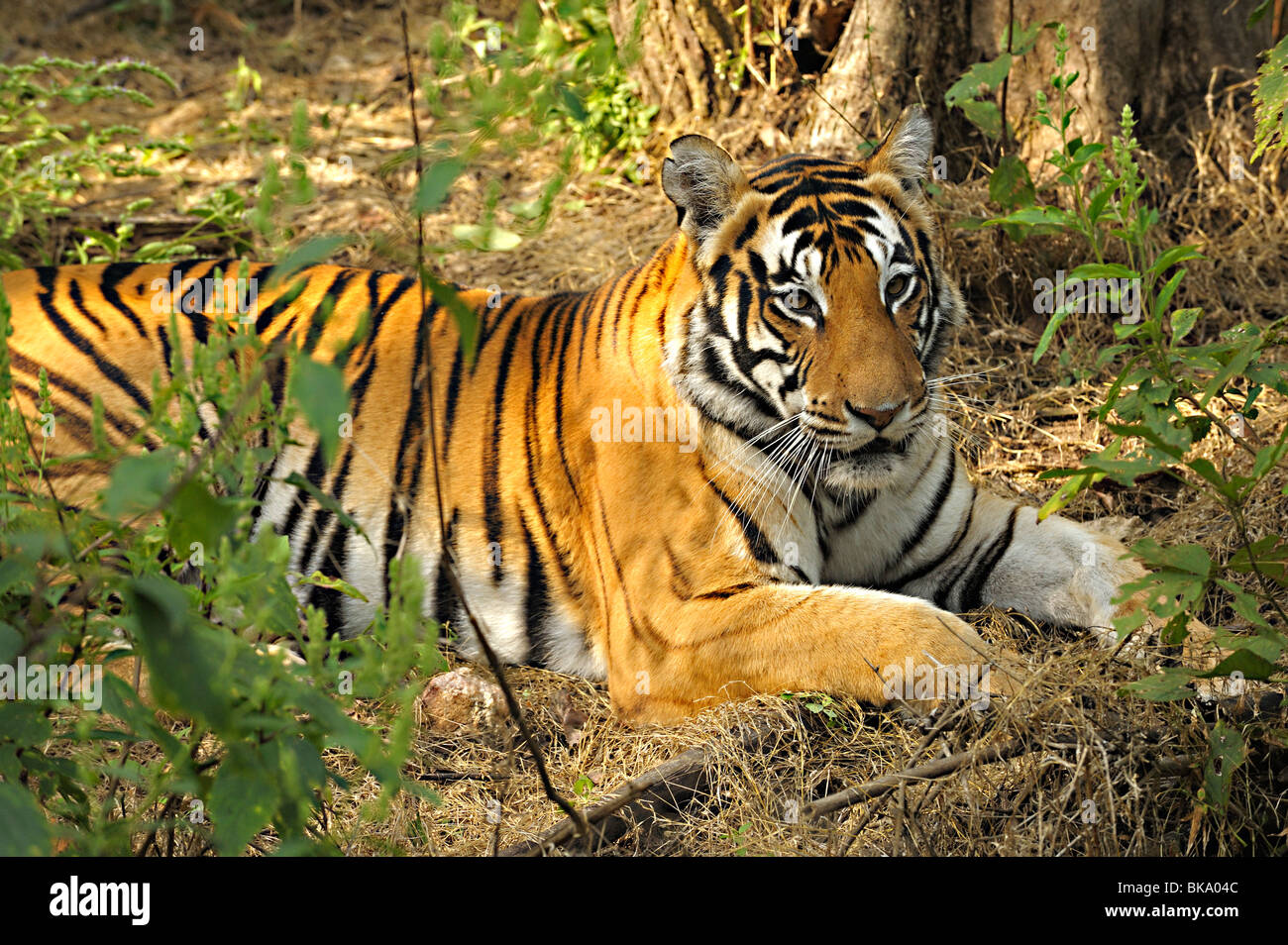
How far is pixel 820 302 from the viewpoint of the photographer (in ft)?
9.99

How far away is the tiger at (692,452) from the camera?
3016mm

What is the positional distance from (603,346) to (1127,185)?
1.51 m

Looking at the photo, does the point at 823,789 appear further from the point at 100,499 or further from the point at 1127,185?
the point at 100,499

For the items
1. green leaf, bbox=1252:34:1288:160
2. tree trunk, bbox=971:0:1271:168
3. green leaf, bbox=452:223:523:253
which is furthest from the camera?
tree trunk, bbox=971:0:1271:168

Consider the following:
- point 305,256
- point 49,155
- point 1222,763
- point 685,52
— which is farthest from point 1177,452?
point 49,155

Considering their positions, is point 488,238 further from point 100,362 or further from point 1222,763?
point 100,362

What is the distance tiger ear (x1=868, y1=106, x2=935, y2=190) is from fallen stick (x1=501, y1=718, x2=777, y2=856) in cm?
157

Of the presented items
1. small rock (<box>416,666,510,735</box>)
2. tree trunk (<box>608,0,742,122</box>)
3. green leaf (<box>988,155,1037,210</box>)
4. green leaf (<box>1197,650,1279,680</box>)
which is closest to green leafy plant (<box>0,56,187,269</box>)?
tree trunk (<box>608,0,742,122</box>)

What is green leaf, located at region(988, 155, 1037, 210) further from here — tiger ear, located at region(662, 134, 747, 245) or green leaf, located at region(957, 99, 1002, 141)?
tiger ear, located at region(662, 134, 747, 245)

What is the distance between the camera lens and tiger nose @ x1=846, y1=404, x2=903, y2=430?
2879mm

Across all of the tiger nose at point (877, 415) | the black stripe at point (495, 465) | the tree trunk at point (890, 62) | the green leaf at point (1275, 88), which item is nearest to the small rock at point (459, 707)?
the black stripe at point (495, 465)

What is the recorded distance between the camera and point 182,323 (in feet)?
12.0

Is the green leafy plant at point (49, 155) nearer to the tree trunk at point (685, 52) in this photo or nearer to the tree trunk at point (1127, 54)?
the tree trunk at point (685, 52)

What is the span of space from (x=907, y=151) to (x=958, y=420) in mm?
1200
